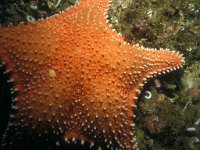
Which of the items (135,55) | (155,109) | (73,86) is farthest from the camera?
(155,109)

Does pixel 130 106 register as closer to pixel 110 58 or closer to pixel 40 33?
pixel 110 58

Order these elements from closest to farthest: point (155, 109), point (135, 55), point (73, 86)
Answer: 1. point (73, 86)
2. point (135, 55)
3. point (155, 109)

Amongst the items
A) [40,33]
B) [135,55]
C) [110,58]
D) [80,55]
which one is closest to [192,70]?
[135,55]

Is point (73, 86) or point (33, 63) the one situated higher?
point (33, 63)

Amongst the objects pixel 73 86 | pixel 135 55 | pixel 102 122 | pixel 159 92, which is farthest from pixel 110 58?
pixel 159 92

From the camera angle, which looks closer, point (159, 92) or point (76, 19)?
point (76, 19)

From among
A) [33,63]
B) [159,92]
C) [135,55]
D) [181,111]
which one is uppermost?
[33,63]

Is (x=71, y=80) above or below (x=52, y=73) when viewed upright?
below
